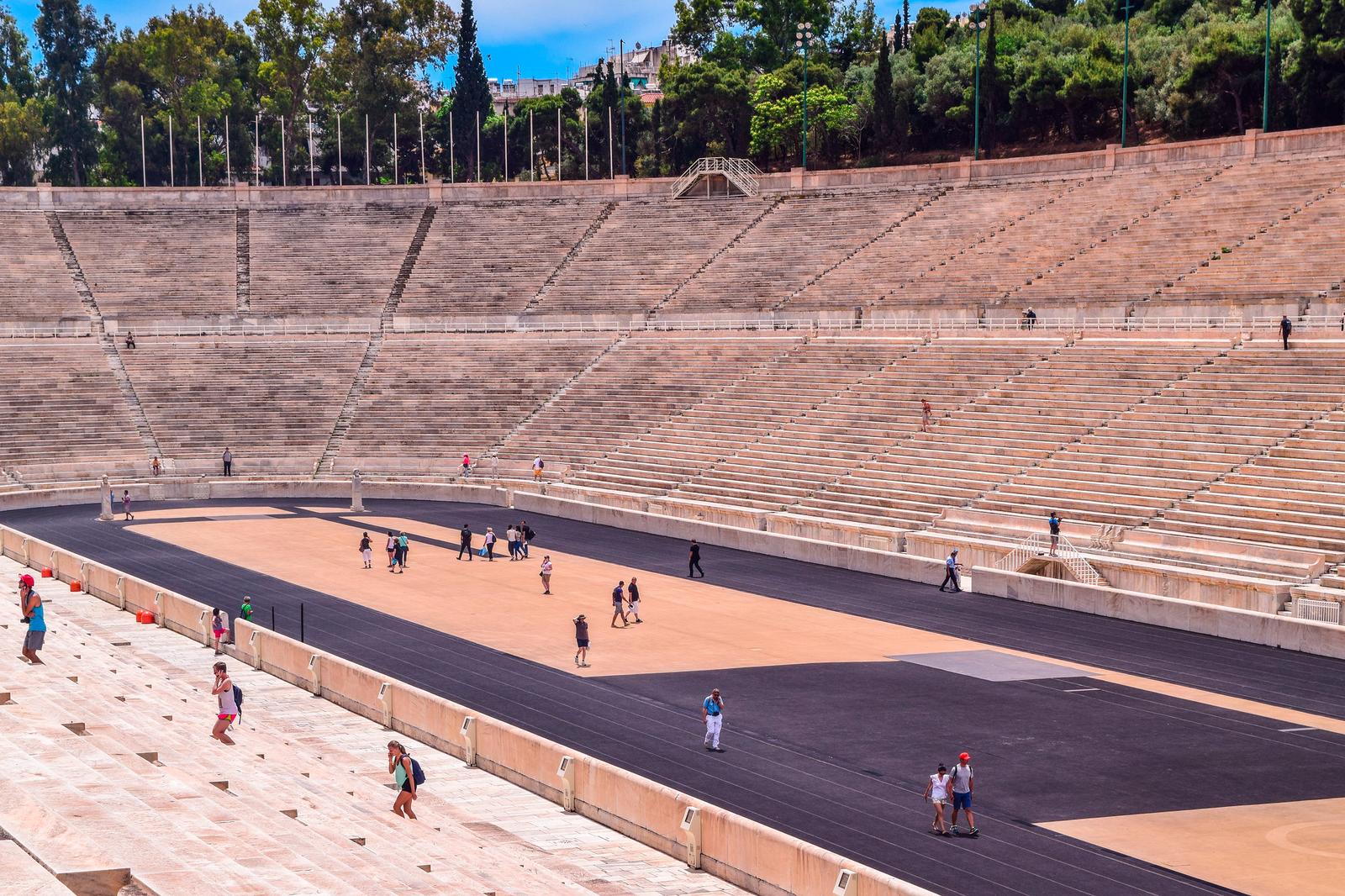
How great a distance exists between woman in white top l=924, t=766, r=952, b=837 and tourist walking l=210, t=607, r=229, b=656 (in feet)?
54.5

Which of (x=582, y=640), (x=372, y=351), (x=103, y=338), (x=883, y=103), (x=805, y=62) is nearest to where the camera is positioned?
(x=582, y=640)

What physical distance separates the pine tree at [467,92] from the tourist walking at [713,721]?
290 feet

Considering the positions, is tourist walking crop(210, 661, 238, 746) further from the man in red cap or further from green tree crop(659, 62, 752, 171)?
green tree crop(659, 62, 752, 171)

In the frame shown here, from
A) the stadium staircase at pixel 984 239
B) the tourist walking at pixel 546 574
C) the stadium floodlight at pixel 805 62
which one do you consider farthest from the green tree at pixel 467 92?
the tourist walking at pixel 546 574

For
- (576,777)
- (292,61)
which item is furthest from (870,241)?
(292,61)

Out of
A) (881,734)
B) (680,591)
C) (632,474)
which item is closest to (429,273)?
(632,474)

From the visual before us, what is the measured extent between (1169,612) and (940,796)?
610 inches

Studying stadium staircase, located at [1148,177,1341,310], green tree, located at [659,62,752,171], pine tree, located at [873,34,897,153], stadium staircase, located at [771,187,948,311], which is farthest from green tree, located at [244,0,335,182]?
stadium staircase, located at [1148,177,1341,310]

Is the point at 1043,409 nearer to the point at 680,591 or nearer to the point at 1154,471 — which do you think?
the point at 1154,471

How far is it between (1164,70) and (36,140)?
81.3m

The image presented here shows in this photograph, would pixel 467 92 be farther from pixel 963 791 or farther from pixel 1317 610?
pixel 963 791

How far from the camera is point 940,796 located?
766 inches

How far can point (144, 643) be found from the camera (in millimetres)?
31734

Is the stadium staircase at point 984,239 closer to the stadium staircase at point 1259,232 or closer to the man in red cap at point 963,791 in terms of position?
the stadium staircase at point 1259,232
